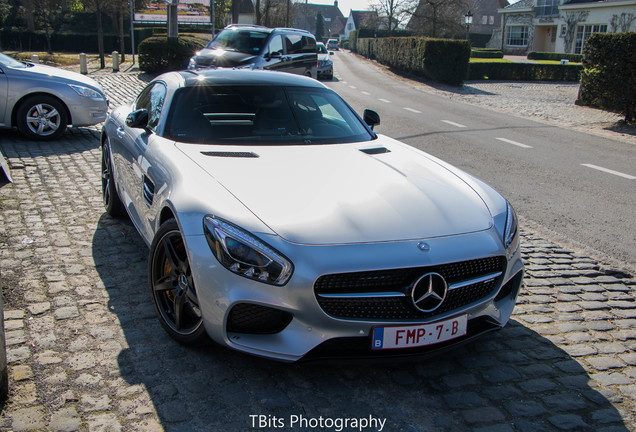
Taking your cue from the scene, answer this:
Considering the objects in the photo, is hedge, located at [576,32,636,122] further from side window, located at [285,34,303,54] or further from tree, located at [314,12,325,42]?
tree, located at [314,12,325,42]

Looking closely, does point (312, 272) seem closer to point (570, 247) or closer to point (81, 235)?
point (81, 235)

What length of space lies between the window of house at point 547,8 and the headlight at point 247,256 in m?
60.6

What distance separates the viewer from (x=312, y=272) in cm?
276

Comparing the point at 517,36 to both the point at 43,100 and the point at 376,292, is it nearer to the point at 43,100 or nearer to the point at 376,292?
the point at 43,100

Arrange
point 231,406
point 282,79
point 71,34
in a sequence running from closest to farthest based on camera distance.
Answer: point 231,406
point 282,79
point 71,34

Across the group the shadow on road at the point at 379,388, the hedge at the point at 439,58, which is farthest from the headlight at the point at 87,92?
the hedge at the point at 439,58

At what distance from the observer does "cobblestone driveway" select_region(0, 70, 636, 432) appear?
2.79 m

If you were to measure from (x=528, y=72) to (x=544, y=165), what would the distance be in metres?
26.1

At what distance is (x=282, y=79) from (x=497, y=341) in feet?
8.93

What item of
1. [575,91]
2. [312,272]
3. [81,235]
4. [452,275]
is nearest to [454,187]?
[452,275]

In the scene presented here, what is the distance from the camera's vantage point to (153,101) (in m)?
4.98

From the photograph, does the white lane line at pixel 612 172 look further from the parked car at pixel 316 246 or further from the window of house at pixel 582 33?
the window of house at pixel 582 33

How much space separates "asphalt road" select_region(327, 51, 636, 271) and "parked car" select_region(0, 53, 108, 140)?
5768 millimetres

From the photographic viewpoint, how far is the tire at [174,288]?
317 cm
